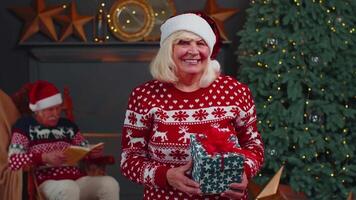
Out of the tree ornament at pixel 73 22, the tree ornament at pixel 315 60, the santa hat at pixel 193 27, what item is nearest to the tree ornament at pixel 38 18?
the tree ornament at pixel 73 22

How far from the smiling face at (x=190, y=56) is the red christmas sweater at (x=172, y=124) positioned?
7 cm

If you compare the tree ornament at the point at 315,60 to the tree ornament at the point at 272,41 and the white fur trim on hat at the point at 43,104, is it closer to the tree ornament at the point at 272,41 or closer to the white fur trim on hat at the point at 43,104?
the tree ornament at the point at 272,41

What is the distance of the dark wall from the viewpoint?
5848 mm

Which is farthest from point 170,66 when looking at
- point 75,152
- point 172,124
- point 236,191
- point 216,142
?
point 75,152

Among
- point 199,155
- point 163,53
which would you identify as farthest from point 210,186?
point 163,53

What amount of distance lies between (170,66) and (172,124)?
0.67 feet

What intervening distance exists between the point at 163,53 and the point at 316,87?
2.90 meters

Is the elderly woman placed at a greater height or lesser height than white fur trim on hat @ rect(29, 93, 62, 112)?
greater

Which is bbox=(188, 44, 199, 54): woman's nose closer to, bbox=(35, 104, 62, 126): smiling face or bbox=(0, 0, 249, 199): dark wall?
bbox=(35, 104, 62, 126): smiling face

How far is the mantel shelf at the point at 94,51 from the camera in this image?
5816 mm

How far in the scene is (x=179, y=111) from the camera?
6.94 ft

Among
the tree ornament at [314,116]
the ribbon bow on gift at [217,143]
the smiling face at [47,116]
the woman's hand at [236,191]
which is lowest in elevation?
the tree ornament at [314,116]

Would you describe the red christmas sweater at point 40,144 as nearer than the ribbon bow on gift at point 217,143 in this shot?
No

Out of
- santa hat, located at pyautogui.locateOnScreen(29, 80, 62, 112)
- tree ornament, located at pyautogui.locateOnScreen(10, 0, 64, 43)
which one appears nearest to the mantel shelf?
tree ornament, located at pyautogui.locateOnScreen(10, 0, 64, 43)
